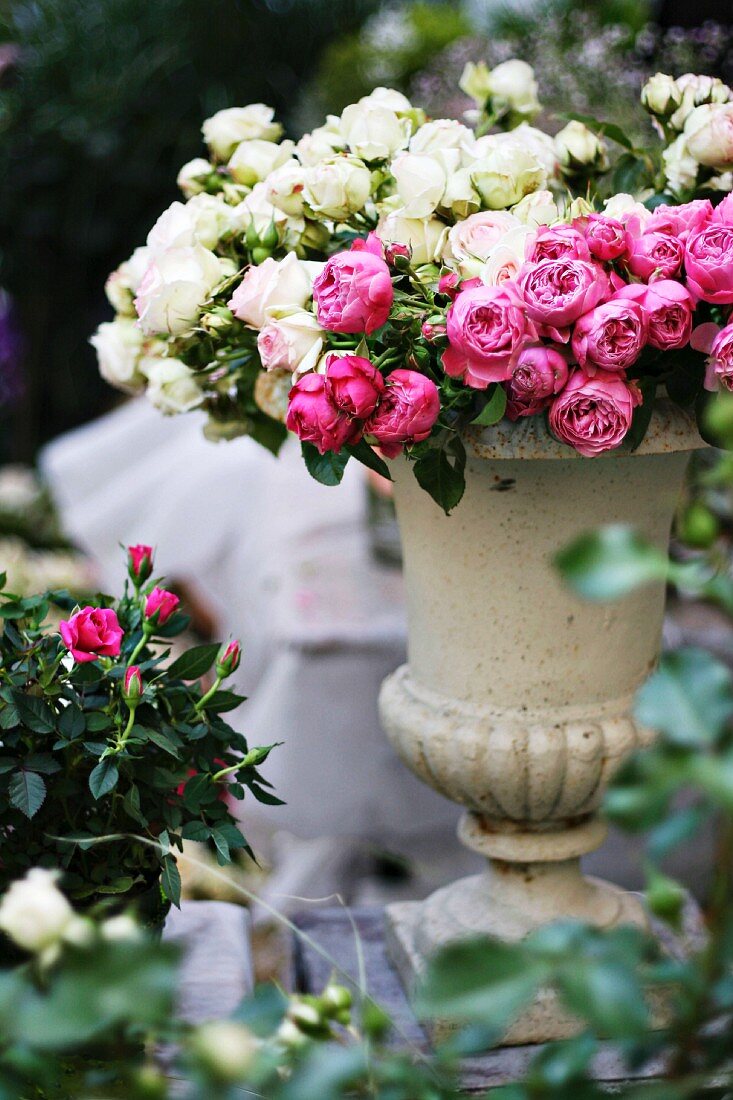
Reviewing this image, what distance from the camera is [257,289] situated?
0.72 m

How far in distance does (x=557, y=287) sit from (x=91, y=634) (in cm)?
35

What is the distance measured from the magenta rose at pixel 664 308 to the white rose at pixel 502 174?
0.38 feet

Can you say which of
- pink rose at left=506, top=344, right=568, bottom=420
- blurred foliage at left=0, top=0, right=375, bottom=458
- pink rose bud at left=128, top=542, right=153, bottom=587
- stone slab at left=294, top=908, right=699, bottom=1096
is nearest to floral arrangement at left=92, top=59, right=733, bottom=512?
pink rose at left=506, top=344, right=568, bottom=420

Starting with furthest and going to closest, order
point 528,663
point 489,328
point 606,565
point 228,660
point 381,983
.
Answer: point 381,983
point 528,663
point 228,660
point 489,328
point 606,565

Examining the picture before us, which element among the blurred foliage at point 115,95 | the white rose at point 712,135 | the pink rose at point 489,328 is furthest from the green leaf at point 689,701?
the blurred foliage at point 115,95

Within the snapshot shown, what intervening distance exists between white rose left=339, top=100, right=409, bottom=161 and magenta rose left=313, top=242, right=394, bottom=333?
14 centimetres

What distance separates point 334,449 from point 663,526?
312 millimetres

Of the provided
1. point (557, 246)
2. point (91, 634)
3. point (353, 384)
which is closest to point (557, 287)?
point (557, 246)

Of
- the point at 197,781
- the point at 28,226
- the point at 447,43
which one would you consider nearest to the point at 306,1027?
the point at 197,781

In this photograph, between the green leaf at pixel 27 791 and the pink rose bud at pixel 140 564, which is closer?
the green leaf at pixel 27 791

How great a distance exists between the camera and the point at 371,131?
30.8 inches

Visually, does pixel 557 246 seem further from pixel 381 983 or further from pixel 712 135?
pixel 381 983

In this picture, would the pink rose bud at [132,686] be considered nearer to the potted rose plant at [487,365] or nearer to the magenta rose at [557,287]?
the potted rose plant at [487,365]

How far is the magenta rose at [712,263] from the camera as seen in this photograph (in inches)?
26.5
